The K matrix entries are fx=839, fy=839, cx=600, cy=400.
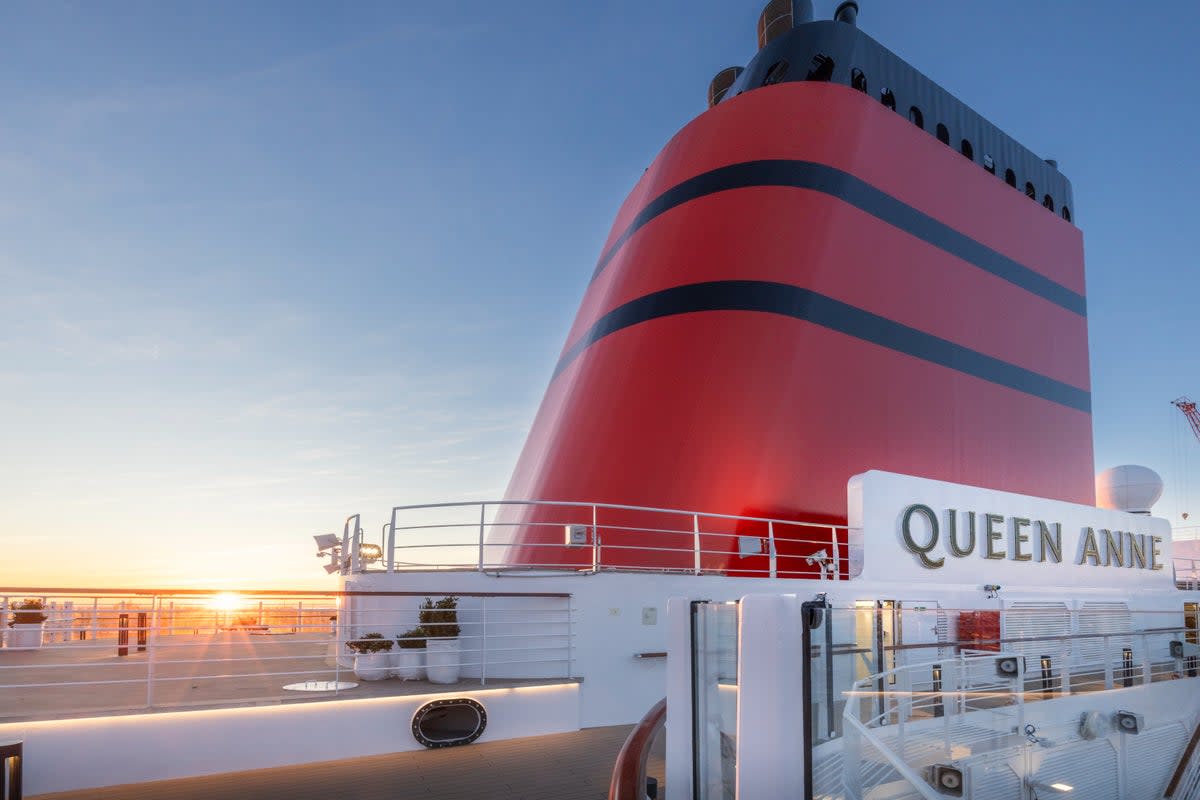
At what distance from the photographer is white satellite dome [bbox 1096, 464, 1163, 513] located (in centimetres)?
1511

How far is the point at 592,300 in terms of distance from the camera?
12.8m

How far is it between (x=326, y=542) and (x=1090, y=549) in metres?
10.3

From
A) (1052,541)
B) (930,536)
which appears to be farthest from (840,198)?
(1052,541)

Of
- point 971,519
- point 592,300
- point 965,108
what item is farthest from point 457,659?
point 965,108

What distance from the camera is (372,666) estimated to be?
23.7 feet

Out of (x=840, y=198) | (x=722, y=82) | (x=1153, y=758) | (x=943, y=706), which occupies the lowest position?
(x=1153, y=758)

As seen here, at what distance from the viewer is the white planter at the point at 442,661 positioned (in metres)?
6.95

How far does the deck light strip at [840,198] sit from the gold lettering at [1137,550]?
13.4 ft

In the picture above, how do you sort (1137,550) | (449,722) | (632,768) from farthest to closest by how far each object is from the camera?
(1137,550), (449,722), (632,768)

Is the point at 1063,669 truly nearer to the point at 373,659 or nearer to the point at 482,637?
the point at 482,637

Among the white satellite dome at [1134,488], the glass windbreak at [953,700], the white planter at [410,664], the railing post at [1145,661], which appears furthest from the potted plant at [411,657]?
the white satellite dome at [1134,488]

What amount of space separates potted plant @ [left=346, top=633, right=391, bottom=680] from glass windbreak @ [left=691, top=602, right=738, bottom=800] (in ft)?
12.5

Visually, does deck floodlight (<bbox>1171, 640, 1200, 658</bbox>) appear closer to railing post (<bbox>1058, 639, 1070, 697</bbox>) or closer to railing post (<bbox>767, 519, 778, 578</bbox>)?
railing post (<bbox>1058, 639, 1070, 697</bbox>)

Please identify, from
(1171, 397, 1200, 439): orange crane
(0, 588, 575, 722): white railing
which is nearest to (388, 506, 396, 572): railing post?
(0, 588, 575, 722): white railing
